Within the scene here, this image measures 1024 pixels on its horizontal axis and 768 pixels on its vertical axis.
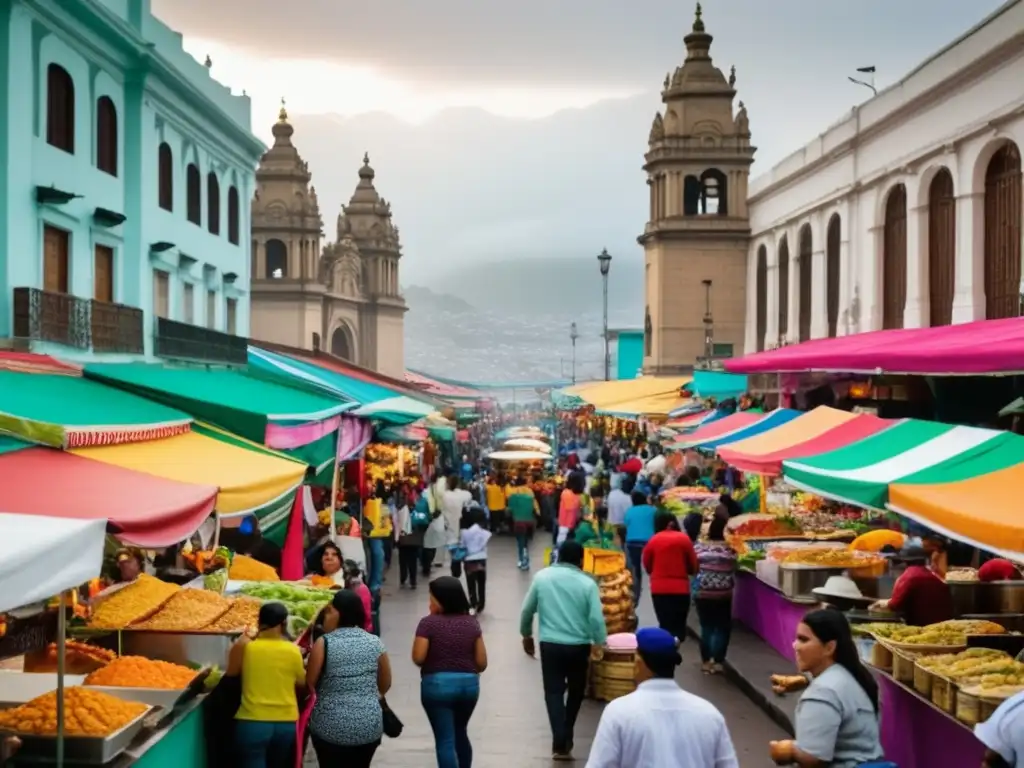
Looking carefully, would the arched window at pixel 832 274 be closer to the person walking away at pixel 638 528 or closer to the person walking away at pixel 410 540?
the person walking away at pixel 410 540

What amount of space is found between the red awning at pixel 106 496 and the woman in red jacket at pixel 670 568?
18.4 ft

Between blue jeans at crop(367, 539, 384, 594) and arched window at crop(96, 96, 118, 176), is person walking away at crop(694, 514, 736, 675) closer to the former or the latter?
blue jeans at crop(367, 539, 384, 594)

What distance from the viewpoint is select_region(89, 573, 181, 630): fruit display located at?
32.1 feet

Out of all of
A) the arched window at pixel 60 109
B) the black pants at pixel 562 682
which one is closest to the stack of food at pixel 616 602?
the black pants at pixel 562 682

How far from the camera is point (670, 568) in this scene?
44.5ft

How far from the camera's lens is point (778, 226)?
3869cm

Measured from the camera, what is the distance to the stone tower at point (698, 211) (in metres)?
43.5

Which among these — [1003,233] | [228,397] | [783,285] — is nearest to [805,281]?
[783,285]

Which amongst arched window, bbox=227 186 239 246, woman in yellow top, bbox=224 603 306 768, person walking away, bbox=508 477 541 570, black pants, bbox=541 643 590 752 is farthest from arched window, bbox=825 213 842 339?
woman in yellow top, bbox=224 603 306 768

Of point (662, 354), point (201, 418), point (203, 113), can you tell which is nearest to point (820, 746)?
point (201, 418)

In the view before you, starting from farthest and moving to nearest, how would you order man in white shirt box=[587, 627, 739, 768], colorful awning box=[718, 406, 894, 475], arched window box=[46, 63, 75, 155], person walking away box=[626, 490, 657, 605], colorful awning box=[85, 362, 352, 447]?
arched window box=[46, 63, 75, 155], person walking away box=[626, 490, 657, 605], colorful awning box=[718, 406, 894, 475], colorful awning box=[85, 362, 352, 447], man in white shirt box=[587, 627, 739, 768]

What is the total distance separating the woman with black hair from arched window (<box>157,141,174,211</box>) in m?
18.3

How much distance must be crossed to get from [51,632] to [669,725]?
5.89m

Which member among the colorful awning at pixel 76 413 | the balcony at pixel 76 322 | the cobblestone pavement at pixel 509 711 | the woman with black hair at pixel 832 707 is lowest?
the cobblestone pavement at pixel 509 711
